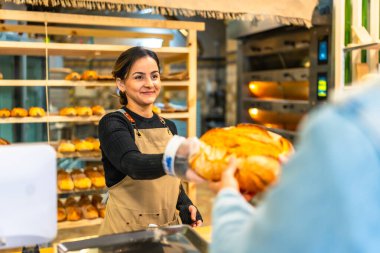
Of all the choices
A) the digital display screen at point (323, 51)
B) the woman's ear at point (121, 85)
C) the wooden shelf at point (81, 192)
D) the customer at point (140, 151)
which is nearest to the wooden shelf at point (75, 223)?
the wooden shelf at point (81, 192)

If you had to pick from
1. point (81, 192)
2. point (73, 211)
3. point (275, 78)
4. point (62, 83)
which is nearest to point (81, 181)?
point (81, 192)

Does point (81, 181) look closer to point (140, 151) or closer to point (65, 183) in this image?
point (65, 183)

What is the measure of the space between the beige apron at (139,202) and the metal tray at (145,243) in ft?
1.69

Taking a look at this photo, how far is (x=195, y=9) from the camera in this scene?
2.76 m

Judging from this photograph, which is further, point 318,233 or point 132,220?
point 132,220

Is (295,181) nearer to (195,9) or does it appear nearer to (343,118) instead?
(343,118)

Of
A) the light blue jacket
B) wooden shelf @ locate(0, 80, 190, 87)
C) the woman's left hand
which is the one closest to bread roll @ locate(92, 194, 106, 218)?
wooden shelf @ locate(0, 80, 190, 87)

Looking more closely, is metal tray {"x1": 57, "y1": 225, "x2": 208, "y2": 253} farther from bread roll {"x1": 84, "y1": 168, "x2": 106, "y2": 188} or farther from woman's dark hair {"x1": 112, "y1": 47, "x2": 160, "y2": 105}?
bread roll {"x1": 84, "y1": 168, "x2": 106, "y2": 188}

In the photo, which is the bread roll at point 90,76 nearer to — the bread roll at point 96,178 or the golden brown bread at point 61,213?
the bread roll at point 96,178

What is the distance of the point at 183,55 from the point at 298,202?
2885mm

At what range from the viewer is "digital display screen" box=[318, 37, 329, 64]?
338cm

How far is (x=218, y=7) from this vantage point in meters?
2.82

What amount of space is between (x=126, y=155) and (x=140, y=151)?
0.17 metres

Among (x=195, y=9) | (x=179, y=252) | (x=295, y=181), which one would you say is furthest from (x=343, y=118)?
(x=195, y=9)
